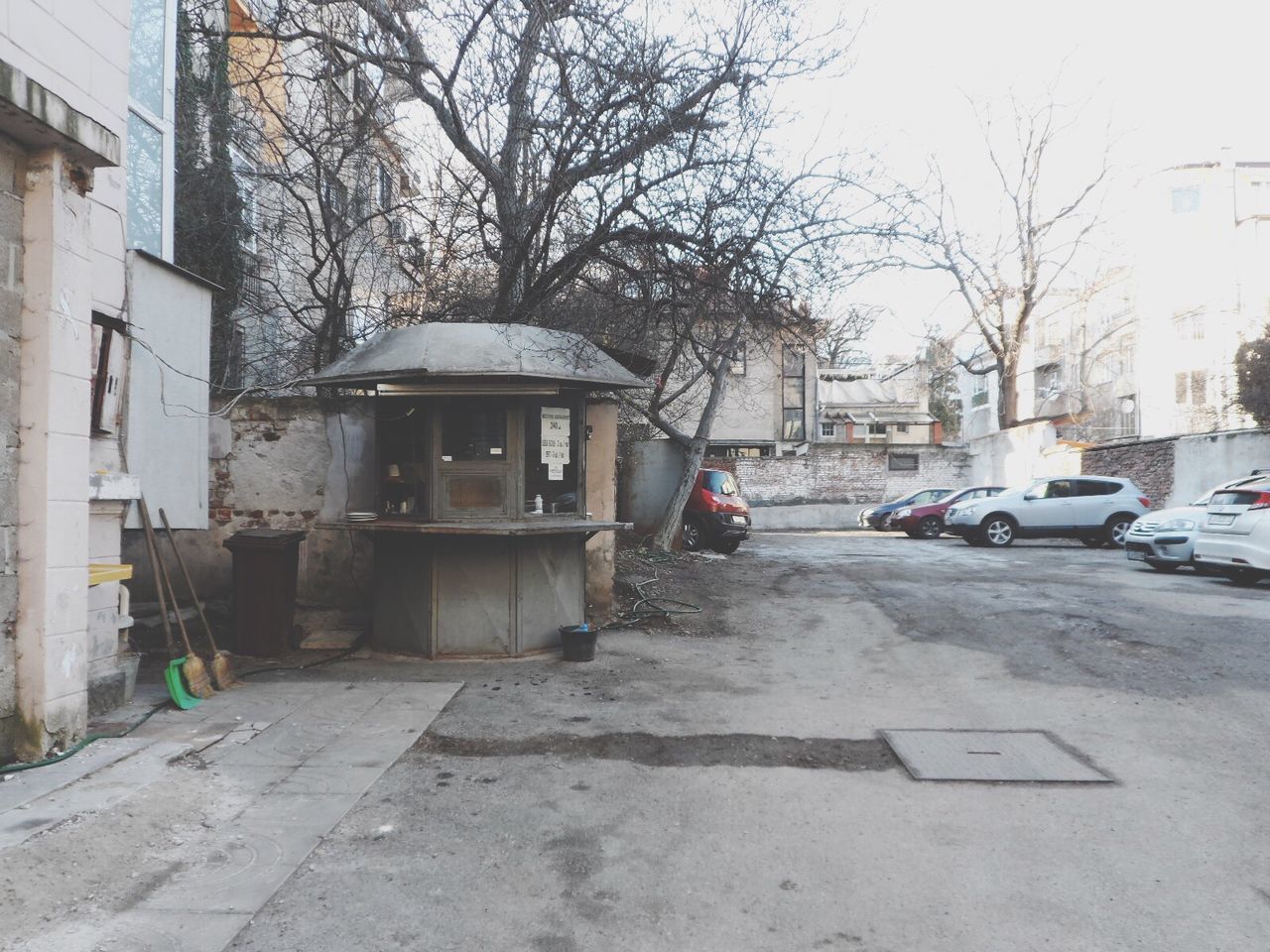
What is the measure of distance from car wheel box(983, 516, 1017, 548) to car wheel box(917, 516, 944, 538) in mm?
3704

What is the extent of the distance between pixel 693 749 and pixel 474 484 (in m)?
3.17

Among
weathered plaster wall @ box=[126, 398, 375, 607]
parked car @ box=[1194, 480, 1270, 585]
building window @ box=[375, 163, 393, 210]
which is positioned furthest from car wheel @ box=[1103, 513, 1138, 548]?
weathered plaster wall @ box=[126, 398, 375, 607]

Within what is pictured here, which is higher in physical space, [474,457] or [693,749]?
[474,457]

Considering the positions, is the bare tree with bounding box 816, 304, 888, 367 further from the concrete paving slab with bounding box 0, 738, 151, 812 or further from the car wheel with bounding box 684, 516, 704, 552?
the concrete paving slab with bounding box 0, 738, 151, 812

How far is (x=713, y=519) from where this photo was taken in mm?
15445

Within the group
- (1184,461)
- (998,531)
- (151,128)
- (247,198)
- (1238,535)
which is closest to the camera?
(151,128)

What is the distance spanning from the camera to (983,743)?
5.24m

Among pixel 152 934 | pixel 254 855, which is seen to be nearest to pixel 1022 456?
pixel 254 855

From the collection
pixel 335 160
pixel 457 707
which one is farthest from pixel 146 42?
pixel 457 707

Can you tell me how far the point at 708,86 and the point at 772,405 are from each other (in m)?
25.9

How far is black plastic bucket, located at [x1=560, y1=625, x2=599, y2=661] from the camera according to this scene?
7.40 m

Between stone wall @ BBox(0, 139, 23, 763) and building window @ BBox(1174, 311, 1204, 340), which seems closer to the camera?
stone wall @ BBox(0, 139, 23, 763)

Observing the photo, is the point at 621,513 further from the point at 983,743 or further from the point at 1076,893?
the point at 1076,893

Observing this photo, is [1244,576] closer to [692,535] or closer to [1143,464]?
[692,535]
